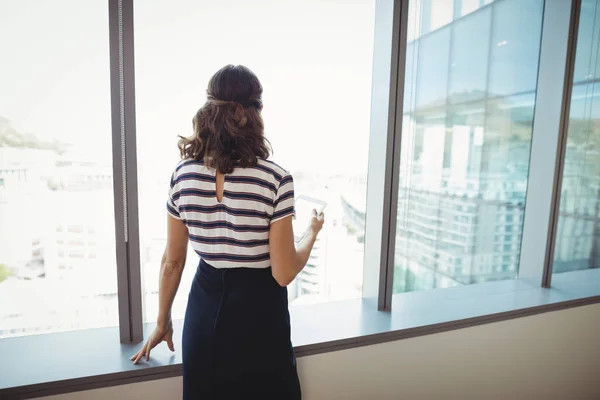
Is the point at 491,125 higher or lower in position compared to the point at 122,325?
higher

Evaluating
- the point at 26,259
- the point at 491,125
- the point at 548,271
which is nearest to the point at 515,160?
the point at 491,125

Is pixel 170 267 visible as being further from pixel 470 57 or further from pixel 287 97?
pixel 470 57

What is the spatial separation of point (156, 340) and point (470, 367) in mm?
1457

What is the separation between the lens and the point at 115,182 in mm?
1184

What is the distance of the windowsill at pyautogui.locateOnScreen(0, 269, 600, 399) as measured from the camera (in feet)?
3.68

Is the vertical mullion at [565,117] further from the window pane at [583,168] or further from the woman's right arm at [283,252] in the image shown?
the woman's right arm at [283,252]

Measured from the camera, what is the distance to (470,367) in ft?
5.54

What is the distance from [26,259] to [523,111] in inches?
101

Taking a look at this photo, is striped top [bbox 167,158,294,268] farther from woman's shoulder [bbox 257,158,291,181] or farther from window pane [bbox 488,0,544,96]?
window pane [bbox 488,0,544,96]

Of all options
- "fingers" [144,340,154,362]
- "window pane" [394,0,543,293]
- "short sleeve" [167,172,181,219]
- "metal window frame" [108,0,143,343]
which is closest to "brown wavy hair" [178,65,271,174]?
"short sleeve" [167,172,181,219]

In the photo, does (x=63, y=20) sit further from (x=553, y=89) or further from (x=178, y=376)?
(x=553, y=89)

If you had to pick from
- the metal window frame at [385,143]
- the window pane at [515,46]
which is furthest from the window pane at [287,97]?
the window pane at [515,46]

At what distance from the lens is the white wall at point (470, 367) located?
1.39 metres

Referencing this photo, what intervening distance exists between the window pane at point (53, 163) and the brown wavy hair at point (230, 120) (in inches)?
21.0
